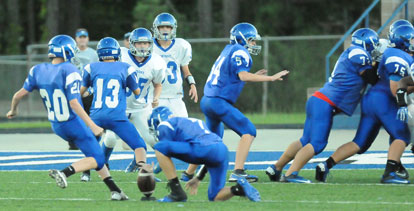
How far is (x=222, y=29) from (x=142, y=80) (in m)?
20.2

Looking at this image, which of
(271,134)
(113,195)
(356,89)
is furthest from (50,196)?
(271,134)

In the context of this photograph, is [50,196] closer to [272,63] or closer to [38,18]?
[272,63]

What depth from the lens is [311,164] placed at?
1180cm

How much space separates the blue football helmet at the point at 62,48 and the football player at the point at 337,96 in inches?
99.6

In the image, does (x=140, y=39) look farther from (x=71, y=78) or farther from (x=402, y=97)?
(x=402, y=97)

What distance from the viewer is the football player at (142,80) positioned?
10586 millimetres

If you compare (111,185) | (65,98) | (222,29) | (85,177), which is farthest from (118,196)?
(222,29)

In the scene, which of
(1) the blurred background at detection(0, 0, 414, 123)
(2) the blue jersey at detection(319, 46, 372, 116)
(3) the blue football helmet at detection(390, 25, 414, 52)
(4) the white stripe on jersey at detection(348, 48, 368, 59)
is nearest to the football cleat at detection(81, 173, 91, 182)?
(2) the blue jersey at detection(319, 46, 372, 116)

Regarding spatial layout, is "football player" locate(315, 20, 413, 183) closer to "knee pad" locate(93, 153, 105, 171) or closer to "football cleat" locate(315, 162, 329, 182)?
"football cleat" locate(315, 162, 329, 182)

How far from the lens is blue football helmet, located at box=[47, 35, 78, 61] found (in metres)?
8.88

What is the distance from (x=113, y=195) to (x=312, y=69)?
14.0 meters

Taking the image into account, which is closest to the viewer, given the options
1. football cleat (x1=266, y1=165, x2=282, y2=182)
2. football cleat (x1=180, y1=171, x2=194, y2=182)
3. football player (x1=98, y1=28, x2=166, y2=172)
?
football cleat (x1=266, y1=165, x2=282, y2=182)

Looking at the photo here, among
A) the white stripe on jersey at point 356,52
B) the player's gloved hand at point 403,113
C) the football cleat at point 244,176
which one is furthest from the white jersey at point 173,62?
the player's gloved hand at point 403,113

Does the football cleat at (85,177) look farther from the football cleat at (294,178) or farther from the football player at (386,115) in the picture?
the football player at (386,115)
